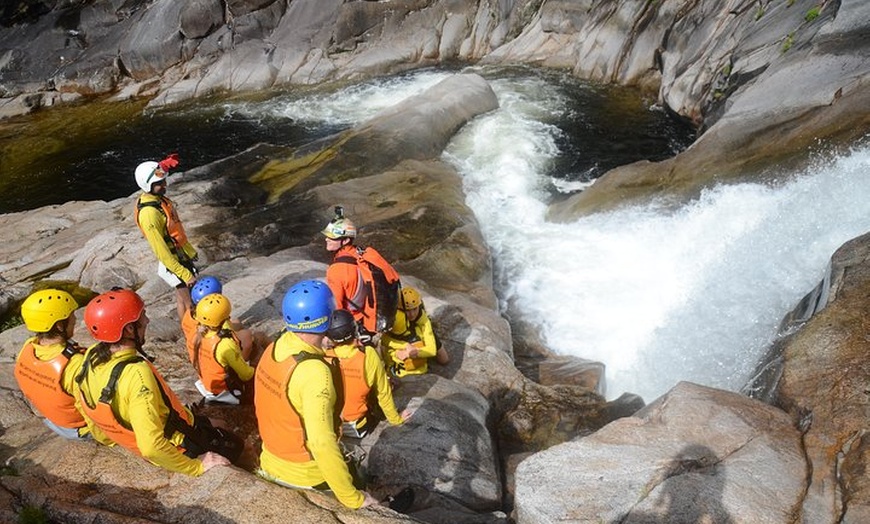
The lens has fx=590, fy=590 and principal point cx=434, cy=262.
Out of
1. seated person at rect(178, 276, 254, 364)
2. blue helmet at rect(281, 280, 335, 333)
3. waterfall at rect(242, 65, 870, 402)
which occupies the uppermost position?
blue helmet at rect(281, 280, 335, 333)

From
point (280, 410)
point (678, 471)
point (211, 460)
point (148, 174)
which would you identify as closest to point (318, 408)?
point (280, 410)

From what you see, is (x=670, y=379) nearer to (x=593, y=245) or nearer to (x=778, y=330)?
(x=778, y=330)

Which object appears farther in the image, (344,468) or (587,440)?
(587,440)

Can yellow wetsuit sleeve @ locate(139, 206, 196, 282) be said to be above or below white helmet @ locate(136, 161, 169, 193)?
below

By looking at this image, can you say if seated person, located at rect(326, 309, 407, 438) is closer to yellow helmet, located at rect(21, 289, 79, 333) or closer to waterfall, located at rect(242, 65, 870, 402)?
yellow helmet, located at rect(21, 289, 79, 333)

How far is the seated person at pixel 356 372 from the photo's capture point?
4977mm

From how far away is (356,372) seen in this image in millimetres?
5328

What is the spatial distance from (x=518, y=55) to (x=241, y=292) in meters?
22.7

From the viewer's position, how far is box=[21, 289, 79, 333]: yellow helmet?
202 inches

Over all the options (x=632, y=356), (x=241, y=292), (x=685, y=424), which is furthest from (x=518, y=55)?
(x=685, y=424)

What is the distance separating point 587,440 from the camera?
6320 millimetres

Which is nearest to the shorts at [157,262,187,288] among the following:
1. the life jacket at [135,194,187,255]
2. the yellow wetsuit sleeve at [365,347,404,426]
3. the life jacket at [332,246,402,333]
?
the life jacket at [135,194,187,255]

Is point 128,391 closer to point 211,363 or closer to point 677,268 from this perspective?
point 211,363

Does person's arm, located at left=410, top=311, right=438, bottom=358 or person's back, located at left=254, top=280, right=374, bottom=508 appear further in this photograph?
person's arm, located at left=410, top=311, right=438, bottom=358
